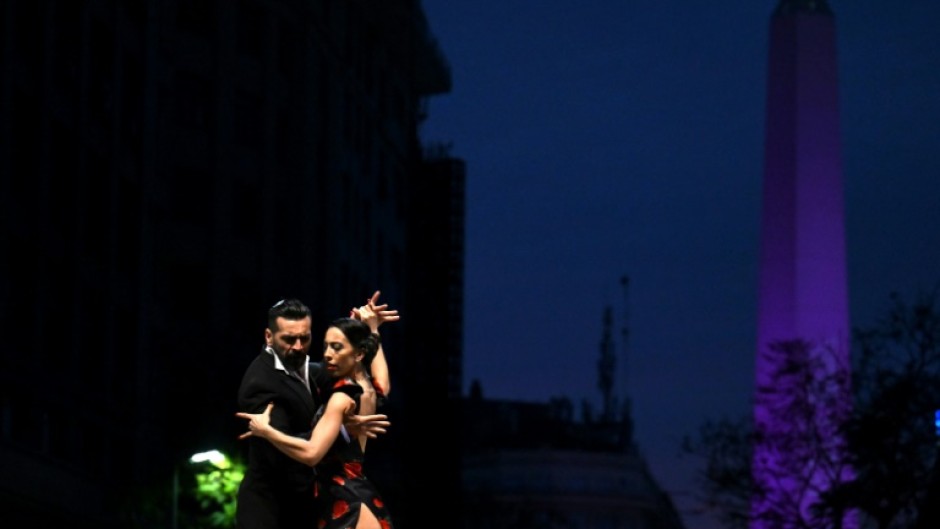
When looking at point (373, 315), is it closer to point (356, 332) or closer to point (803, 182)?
point (356, 332)

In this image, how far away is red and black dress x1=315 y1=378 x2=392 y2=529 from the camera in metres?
11.9

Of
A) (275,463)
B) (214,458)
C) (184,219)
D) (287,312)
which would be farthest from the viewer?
(184,219)

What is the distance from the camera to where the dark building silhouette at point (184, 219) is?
48.7 m

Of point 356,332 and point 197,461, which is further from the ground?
point 356,332

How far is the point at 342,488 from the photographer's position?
39.2 ft

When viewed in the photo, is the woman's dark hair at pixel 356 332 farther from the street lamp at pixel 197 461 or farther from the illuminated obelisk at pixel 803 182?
the illuminated obelisk at pixel 803 182

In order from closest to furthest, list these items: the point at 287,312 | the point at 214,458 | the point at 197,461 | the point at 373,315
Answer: the point at 287,312
the point at 373,315
the point at 214,458
the point at 197,461

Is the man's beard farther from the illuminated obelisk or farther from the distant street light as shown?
the illuminated obelisk

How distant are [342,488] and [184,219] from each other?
59.9 meters

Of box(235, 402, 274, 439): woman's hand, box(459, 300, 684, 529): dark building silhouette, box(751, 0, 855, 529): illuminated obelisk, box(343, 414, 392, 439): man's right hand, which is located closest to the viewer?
box(235, 402, 274, 439): woman's hand

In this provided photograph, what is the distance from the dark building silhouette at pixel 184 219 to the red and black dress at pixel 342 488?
111 ft

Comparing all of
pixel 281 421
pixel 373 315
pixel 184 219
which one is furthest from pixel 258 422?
pixel 184 219

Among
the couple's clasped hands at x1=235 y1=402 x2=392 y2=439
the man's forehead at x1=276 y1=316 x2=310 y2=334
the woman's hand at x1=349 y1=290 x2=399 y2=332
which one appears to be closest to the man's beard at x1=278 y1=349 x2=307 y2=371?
the man's forehead at x1=276 y1=316 x2=310 y2=334

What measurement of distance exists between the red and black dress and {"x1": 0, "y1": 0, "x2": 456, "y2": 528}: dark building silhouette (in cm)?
3394
